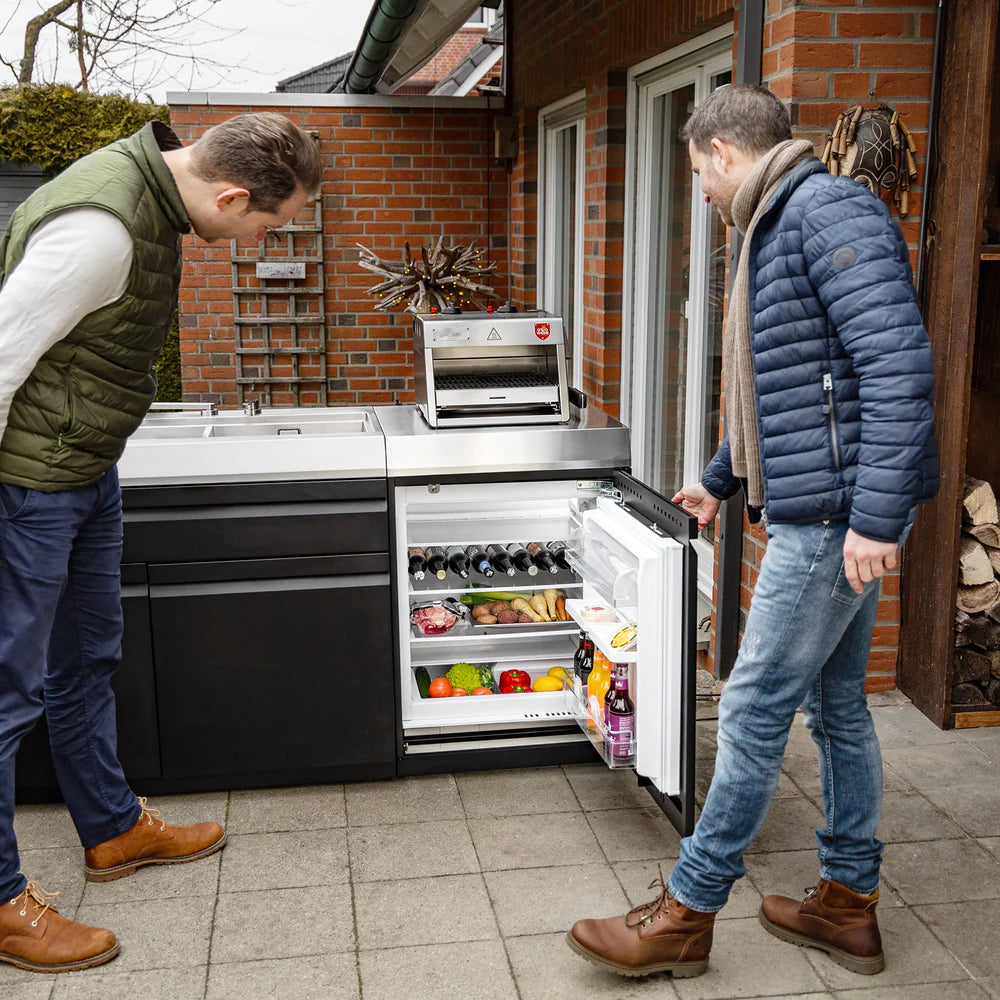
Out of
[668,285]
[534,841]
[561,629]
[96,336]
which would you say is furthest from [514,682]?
[668,285]

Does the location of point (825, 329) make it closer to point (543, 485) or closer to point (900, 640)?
point (543, 485)

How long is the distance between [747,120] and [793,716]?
1.12 meters

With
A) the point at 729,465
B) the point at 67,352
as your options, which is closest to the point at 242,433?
the point at 67,352

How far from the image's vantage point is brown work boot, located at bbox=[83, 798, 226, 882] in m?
2.71

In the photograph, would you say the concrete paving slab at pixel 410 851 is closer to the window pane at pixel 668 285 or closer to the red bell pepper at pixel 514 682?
the red bell pepper at pixel 514 682

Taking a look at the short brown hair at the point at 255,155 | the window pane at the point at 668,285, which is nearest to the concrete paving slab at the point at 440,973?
the short brown hair at the point at 255,155

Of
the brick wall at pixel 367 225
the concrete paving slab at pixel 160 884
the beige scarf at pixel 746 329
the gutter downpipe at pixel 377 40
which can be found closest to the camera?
the beige scarf at pixel 746 329

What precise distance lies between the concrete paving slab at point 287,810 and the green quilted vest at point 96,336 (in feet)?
3.58

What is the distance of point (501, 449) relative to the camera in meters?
3.07

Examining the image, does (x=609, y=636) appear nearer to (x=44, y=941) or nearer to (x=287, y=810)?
(x=287, y=810)

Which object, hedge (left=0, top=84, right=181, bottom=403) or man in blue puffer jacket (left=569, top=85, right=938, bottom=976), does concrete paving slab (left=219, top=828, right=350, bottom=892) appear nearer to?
man in blue puffer jacket (left=569, top=85, right=938, bottom=976)

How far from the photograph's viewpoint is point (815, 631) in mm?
2109

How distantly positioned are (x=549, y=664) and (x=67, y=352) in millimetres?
1779

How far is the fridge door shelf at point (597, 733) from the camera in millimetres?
2844
